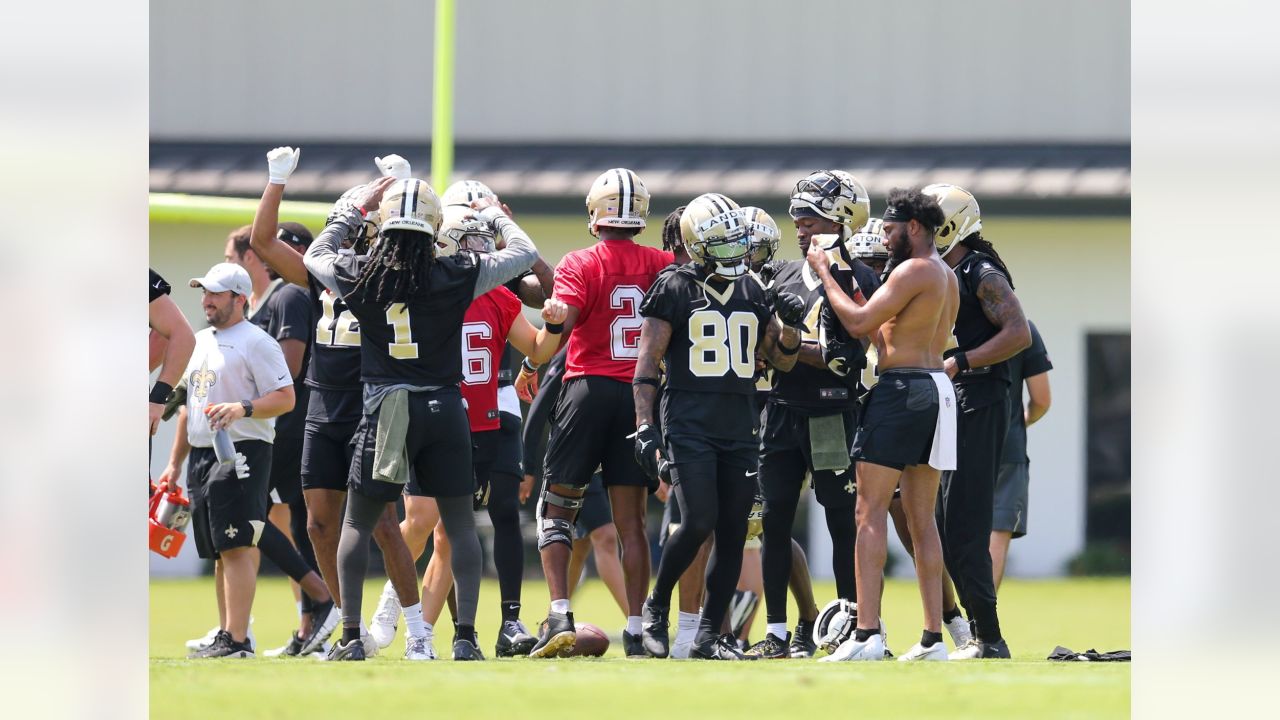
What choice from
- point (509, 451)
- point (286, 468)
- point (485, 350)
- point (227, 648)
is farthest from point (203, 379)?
point (509, 451)

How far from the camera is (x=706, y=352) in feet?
25.8

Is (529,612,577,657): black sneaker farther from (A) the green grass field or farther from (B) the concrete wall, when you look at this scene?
(B) the concrete wall

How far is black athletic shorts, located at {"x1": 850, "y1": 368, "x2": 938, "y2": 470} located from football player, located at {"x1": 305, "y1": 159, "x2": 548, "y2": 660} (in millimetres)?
1631

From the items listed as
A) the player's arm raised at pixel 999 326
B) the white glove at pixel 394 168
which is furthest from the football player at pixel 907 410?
the white glove at pixel 394 168

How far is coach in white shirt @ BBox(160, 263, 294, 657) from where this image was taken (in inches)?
342

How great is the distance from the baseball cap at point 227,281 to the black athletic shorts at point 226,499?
0.76 metres

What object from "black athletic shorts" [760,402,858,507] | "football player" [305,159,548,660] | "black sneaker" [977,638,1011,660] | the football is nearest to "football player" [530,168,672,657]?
the football

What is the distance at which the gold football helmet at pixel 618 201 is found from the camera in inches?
332

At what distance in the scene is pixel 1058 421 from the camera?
62.6ft

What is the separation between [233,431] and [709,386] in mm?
2526

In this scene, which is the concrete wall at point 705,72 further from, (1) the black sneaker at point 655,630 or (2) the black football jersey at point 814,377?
(1) the black sneaker at point 655,630
